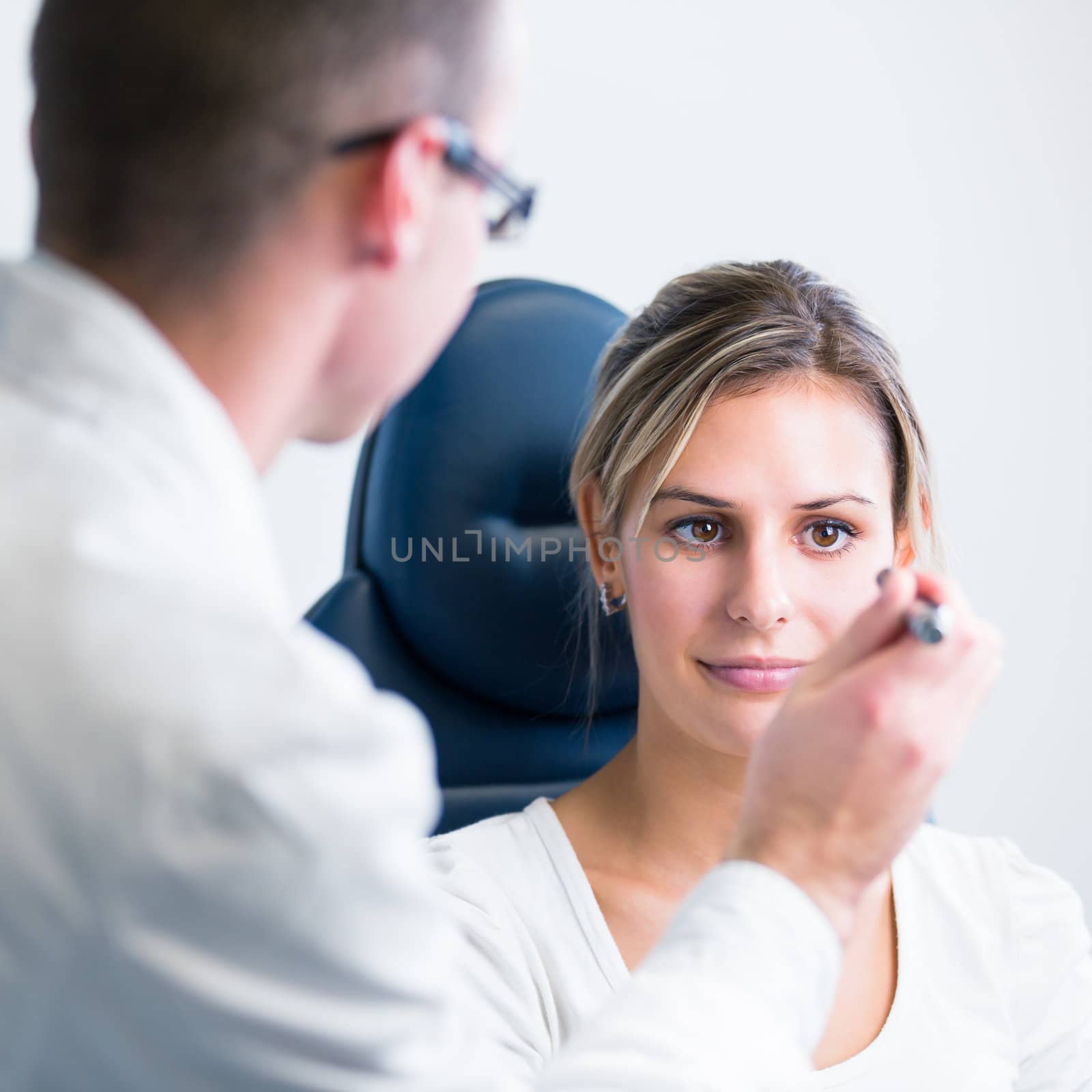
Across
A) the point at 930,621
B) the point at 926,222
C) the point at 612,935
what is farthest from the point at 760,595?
the point at 926,222

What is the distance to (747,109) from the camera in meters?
2.14

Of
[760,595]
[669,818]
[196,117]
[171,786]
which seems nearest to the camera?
[171,786]

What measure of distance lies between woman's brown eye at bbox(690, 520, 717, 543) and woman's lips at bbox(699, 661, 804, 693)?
5.4 inches

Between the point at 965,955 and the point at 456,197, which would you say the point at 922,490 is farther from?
the point at 456,197

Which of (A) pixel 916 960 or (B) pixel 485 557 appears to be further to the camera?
(B) pixel 485 557

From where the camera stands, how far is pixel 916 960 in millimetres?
1297

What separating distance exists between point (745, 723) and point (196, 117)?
831mm

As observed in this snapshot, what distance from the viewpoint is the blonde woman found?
4.04 feet

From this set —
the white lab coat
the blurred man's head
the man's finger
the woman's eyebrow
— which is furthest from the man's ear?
the woman's eyebrow

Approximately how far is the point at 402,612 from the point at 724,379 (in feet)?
1.56

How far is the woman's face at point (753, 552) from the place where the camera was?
125 centimetres

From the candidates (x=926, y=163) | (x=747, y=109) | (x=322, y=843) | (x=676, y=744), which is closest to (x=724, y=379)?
(x=676, y=744)

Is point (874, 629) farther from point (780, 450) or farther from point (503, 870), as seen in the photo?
point (503, 870)

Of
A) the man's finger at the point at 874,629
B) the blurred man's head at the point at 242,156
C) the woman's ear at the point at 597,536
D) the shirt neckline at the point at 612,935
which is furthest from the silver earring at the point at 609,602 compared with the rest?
the blurred man's head at the point at 242,156
